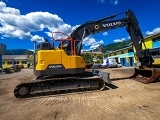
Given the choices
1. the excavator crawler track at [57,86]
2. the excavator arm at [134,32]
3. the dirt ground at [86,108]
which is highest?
the excavator arm at [134,32]

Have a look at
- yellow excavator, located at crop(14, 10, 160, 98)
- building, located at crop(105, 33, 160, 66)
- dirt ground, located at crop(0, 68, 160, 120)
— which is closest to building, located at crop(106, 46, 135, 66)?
building, located at crop(105, 33, 160, 66)

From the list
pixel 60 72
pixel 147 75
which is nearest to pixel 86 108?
pixel 60 72

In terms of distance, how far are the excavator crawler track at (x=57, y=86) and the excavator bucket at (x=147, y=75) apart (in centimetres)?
428

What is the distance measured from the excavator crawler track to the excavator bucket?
4282mm

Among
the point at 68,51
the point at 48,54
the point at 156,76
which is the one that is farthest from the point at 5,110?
the point at 156,76

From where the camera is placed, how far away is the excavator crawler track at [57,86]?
11.3m

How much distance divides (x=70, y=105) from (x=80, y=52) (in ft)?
15.1

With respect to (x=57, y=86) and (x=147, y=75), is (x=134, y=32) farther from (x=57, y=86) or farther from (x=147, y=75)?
(x=57, y=86)

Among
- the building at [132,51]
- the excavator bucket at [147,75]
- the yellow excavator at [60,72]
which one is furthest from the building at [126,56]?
the yellow excavator at [60,72]

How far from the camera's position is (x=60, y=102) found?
961 centimetres

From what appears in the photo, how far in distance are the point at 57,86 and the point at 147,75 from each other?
8251mm

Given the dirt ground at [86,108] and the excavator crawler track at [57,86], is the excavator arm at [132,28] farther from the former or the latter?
the dirt ground at [86,108]

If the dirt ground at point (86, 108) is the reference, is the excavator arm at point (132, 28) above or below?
above

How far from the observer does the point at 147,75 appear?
52.8 ft
